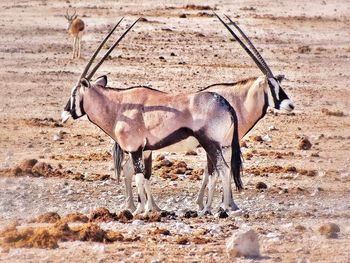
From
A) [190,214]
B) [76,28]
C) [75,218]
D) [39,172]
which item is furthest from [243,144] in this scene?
[76,28]

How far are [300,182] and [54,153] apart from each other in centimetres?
372

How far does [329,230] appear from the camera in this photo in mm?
10891

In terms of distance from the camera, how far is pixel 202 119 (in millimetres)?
12258

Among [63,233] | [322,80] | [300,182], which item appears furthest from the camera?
[322,80]

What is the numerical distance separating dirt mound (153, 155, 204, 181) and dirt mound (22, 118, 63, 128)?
3616mm

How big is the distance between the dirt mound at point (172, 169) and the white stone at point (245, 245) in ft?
14.5

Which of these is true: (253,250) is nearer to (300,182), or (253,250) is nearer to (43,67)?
(300,182)

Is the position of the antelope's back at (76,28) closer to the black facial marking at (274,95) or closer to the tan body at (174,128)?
the black facial marking at (274,95)

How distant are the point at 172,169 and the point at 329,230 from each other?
4.29 metres

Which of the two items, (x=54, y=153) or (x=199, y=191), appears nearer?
(x=199, y=191)

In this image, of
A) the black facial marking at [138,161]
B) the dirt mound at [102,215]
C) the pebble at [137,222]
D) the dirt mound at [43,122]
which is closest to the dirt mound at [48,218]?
the dirt mound at [102,215]

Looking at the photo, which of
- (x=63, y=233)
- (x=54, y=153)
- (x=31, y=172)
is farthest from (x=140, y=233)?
(x=54, y=153)

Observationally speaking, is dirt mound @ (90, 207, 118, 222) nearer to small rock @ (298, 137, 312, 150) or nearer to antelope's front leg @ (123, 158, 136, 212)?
antelope's front leg @ (123, 158, 136, 212)

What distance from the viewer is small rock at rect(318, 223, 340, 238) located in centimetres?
1088
